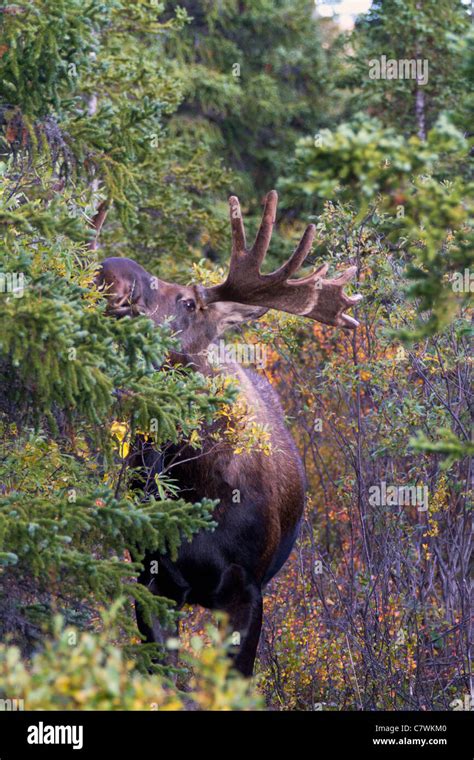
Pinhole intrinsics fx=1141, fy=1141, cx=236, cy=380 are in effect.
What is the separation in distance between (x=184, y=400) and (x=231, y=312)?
1.93 meters

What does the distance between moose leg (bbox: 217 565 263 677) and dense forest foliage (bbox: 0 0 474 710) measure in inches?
9.3

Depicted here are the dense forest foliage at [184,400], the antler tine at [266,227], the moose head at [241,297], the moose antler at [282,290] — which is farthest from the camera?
the moose antler at [282,290]

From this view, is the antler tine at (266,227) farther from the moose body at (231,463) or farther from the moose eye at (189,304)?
the moose eye at (189,304)

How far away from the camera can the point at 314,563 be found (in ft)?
29.0

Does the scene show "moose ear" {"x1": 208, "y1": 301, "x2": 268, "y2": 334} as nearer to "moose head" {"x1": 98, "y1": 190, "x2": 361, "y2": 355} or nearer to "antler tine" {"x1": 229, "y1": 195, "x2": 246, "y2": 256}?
"moose head" {"x1": 98, "y1": 190, "x2": 361, "y2": 355}

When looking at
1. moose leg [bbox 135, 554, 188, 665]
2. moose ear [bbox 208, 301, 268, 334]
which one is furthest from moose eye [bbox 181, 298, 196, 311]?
moose leg [bbox 135, 554, 188, 665]

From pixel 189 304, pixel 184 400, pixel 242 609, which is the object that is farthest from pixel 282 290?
pixel 242 609

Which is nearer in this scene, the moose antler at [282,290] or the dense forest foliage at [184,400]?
the dense forest foliage at [184,400]

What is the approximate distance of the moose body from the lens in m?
7.14

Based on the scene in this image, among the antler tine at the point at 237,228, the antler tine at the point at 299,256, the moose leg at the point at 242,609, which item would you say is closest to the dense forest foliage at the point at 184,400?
the moose leg at the point at 242,609

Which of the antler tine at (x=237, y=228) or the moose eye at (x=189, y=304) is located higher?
the antler tine at (x=237, y=228)

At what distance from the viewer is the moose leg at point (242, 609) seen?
23.3 ft
